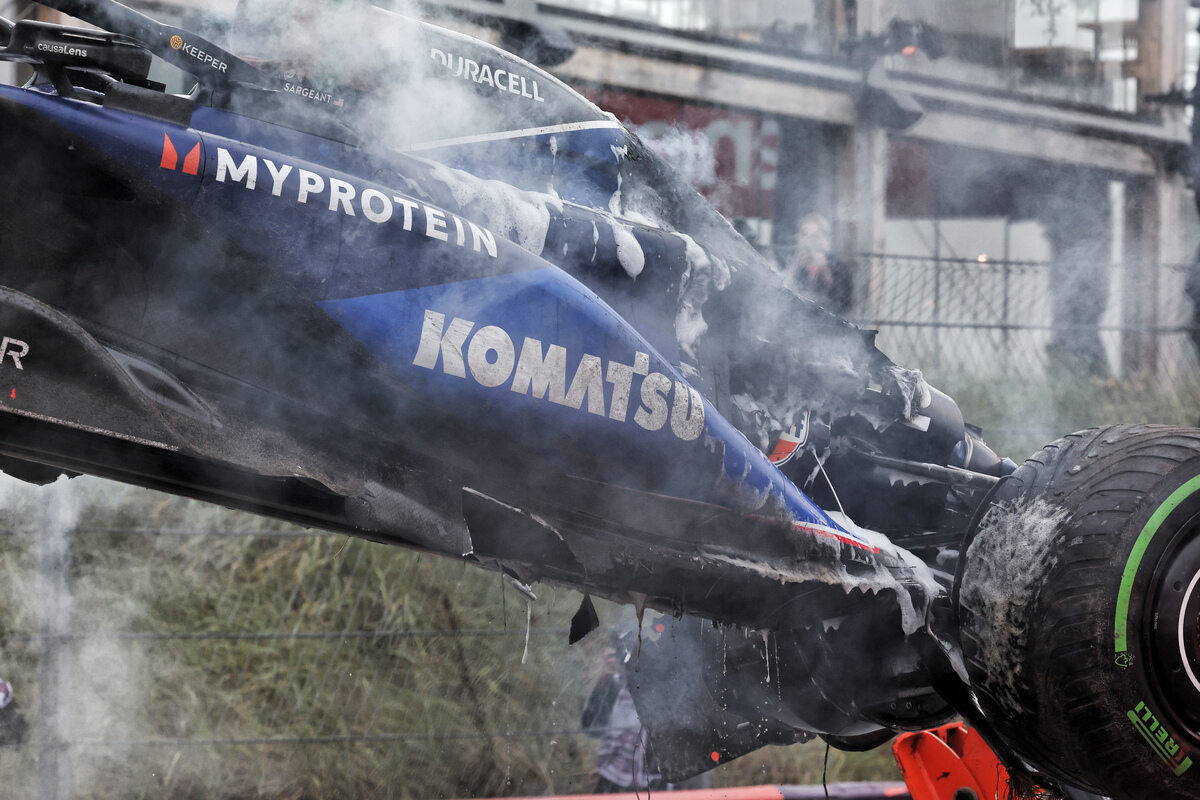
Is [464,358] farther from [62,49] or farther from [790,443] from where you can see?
[790,443]

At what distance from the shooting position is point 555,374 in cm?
165

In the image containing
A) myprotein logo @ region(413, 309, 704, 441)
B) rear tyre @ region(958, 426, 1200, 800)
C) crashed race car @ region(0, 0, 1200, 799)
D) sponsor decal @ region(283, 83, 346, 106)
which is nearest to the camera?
crashed race car @ region(0, 0, 1200, 799)

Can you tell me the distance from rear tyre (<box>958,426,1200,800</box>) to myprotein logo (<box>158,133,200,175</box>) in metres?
1.48

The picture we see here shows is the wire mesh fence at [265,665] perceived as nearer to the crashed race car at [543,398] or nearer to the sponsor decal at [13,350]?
the crashed race car at [543,398]

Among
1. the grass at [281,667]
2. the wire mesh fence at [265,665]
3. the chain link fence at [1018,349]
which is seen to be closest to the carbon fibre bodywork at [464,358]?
the wire mesh fence at [265,665]

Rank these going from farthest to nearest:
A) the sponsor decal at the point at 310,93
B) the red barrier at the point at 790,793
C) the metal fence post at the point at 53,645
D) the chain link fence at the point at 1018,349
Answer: the chain link fence at the point at 1018,349, the metal fence post at the point at 53,645, the red barrier at the point at 790,793, the sponsor decal at the point at 310,93

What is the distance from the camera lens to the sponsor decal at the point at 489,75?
2.01m

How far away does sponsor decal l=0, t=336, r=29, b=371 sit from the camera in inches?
51.4

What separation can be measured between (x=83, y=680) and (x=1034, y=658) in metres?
3.31

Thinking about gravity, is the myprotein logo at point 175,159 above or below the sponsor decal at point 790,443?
above

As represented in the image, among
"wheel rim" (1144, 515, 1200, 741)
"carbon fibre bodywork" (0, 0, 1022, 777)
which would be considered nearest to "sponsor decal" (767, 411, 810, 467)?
"carbon fibre bodywork" (0, 0, 1022, 777)

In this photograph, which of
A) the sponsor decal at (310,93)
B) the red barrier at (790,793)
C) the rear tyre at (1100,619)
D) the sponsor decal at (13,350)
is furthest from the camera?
the red barrier at (790,793)

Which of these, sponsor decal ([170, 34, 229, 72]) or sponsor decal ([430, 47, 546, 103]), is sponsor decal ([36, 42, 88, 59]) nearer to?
sponsor decal ([170, 34, 229, 72])

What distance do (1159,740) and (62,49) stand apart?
2.00 meters
